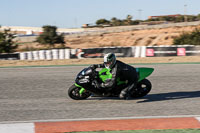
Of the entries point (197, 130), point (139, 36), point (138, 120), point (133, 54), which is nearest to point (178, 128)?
point (197, 130)

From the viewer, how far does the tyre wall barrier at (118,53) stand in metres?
22.9

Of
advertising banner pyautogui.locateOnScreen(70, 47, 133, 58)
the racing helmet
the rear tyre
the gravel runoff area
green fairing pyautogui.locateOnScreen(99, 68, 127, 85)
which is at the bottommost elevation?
the gravel runoff area

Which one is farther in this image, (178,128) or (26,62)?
(26,62)

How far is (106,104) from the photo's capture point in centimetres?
824

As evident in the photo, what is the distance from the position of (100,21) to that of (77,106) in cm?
12611

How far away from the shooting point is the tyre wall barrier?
22.9 m

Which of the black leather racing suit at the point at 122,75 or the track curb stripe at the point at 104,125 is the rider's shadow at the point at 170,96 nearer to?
the black leather racing suit at the point at 122,75

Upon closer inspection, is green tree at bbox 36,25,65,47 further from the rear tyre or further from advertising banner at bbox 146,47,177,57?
the rear tyre

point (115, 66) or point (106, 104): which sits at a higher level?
point (115, 66)

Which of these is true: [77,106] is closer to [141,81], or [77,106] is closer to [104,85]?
[104,85]

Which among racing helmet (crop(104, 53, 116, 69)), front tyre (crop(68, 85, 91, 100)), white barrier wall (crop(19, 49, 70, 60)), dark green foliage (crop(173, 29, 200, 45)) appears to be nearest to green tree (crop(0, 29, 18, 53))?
white barrier wall (crop(19, 49, 70, 60))

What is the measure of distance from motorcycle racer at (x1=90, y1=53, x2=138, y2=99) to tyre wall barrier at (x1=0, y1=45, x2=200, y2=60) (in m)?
14.8

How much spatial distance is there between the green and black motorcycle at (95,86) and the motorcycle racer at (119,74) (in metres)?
0.12

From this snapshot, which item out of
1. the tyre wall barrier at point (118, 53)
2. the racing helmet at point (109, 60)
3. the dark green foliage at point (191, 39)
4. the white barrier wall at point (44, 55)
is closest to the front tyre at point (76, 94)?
the racing helmet at point (109, 60)
